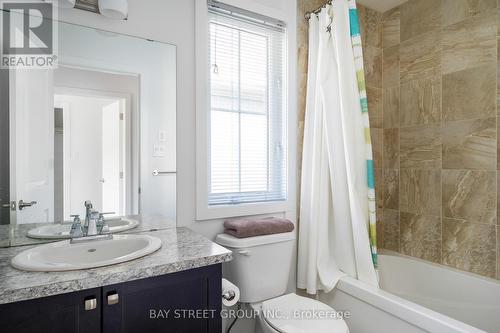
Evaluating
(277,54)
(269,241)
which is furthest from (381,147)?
(269,241)

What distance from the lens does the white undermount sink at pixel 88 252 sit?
1012mm

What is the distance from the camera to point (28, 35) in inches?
50.3

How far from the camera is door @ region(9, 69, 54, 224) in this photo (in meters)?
1.24

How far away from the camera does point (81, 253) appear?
1.23m

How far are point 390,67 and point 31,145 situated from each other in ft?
8.40

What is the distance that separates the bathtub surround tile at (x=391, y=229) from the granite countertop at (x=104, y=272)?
1774mm

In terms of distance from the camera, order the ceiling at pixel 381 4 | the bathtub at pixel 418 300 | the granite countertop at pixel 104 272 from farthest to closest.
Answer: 1. the ceiling at pixel 381 4
2. the bathtub at pixel 418 300
3. the granite countertop at pixel 104 272

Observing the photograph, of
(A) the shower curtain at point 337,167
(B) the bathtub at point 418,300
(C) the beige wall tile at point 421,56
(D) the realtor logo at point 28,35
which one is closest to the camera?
(D) the realtor logo at point 28,35

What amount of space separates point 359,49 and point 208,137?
106 cm

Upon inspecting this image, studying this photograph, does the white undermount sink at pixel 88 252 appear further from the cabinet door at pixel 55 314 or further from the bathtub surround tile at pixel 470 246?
the bathtub surround tile at pixel 470 246

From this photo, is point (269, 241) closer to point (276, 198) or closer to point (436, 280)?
point (276, 198)

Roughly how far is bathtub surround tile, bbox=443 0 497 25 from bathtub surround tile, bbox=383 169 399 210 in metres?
1.16

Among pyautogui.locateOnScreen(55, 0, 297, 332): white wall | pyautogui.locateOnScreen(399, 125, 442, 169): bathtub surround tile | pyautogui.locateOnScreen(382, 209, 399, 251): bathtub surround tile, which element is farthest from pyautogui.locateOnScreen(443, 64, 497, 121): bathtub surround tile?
pyautogui.locateOnScreen(55, 0, 297, 332): white wall

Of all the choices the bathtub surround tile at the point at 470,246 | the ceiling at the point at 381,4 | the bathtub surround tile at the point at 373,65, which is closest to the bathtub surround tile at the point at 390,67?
the bathtub surround tile at the point at 373,65
